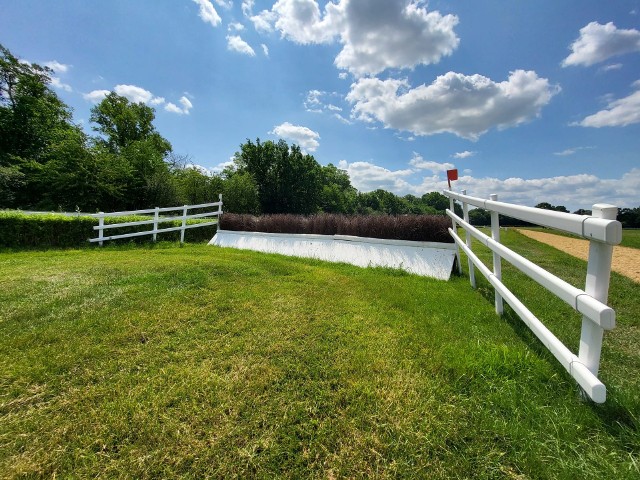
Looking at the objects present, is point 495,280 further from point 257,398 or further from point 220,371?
point 220,371

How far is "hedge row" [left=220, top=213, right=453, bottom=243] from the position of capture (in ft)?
20.5

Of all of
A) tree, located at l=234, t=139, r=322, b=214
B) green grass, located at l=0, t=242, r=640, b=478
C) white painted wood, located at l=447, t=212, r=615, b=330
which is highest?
tree, located at l=234, t=139, r=322, b=214

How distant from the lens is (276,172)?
105ft

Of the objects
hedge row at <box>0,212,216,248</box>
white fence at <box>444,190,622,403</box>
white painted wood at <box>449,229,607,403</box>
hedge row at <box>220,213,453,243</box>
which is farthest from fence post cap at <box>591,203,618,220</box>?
hedge row at <box>0,212,216,248</box>

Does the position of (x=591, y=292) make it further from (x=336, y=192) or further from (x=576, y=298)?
(x=336, y=192)

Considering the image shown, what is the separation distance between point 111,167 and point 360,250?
70.3 feet

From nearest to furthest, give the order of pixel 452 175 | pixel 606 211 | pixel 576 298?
pixel 606 211
pixel 576 298
pixel 452 175

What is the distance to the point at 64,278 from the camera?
4.08m

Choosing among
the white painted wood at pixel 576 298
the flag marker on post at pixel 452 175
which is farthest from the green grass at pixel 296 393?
the flag marker on post at pixel 452 175

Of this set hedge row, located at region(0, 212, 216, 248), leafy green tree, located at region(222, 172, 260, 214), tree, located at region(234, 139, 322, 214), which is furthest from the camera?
tree, located at region(234, 139, 322, 214)

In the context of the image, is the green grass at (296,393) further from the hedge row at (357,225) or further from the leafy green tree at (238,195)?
the leafy green tree at (238,195)

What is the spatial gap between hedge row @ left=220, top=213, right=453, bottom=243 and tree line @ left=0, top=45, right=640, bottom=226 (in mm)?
766

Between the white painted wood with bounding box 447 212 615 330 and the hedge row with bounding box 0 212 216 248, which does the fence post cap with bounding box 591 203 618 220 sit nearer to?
the white painted wood with bounding box 447 212 615 330

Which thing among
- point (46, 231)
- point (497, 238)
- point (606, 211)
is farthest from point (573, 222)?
point (46, 231)
